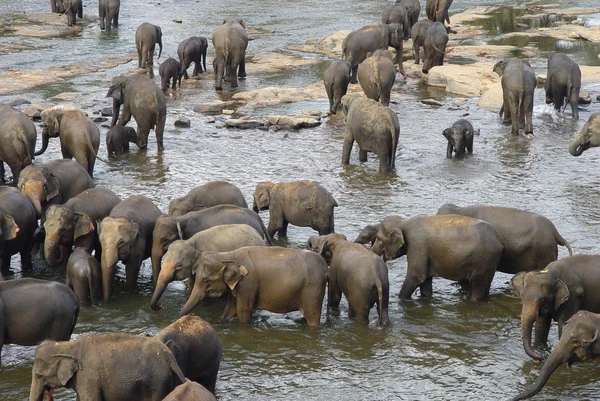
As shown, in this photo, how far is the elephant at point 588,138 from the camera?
14062 millimetres

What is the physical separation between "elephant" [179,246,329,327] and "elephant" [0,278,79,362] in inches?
46.9

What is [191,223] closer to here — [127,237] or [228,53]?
[127,237]

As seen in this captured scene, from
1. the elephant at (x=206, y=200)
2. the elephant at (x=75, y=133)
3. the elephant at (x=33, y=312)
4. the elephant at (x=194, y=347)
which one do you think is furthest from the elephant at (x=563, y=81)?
the elephant at (x=33, y=312)

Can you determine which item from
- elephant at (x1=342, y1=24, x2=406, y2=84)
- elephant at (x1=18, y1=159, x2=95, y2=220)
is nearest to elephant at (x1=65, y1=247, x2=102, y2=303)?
elephant at (x1=18, y1=159, x2=95, y2=220)

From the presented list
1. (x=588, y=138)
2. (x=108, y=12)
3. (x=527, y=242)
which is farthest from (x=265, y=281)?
(x=108, y=12)

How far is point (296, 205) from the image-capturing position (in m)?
11.2

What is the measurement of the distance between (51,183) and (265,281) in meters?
3.46

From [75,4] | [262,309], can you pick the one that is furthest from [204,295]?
[75,4]

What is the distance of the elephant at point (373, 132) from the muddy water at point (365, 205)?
0.92 ft

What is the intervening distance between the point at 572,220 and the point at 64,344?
7.21 m

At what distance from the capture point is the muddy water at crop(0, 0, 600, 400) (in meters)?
8.00

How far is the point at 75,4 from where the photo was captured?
28.6 meters

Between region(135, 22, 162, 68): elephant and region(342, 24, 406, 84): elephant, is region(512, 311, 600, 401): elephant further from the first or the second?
region(135, 22, 162, 68): elephant

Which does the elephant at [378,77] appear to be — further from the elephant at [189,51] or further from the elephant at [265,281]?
the elephant at [265,281]
